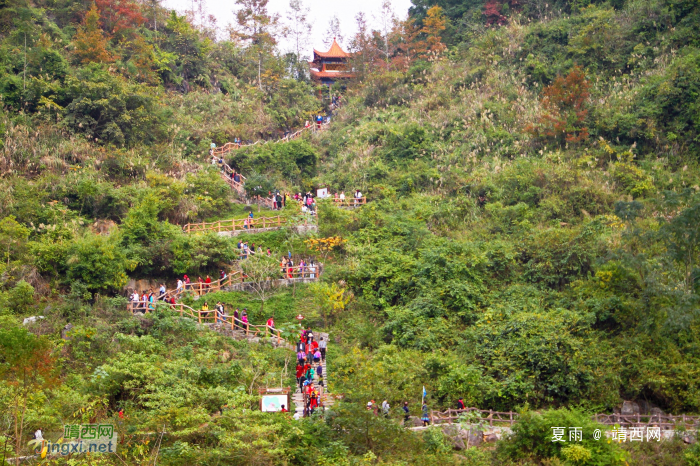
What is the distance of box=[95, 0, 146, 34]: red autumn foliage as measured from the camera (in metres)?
39.1

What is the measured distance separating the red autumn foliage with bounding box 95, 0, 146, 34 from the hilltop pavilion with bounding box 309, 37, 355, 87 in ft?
47.9

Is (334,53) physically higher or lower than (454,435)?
higher

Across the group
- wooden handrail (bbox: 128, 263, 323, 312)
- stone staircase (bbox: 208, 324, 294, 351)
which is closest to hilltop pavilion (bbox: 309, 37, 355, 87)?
wooden handrail (bbox: 128, 263, 323, 312)

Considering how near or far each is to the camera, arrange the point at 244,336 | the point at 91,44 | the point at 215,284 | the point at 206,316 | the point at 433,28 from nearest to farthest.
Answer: the point at 244,336
the point at 206,316
the point at 215,284
the point at 91,44
the point at 433,28

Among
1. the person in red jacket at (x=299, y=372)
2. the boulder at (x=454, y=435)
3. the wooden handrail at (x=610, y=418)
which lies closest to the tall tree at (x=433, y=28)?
the person in red jacket at (x=299, y=372)

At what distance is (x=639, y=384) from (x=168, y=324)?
1440 cm

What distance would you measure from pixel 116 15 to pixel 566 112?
25.7m

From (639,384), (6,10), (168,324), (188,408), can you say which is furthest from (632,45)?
(6,10)

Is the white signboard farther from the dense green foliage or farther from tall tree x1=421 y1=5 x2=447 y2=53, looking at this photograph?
tall tree x1=421 y1=5 x2=447 y2=53

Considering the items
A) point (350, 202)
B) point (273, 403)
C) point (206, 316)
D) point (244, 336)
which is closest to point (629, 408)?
point (273, 403)

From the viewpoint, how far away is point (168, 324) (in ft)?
72.8

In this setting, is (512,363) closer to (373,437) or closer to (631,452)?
(631,452)

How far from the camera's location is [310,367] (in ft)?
67.1

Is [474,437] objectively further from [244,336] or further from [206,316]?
[206,316]
